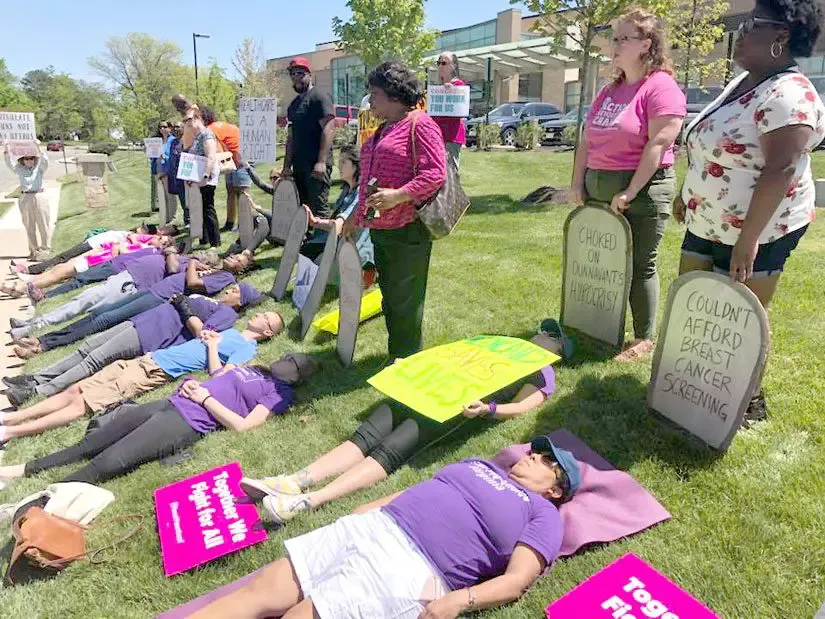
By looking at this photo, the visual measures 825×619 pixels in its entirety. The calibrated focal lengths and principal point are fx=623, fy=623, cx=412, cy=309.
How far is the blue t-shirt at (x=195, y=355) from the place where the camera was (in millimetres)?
4727

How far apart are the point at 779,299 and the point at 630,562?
337 cm

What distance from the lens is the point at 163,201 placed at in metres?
11.1

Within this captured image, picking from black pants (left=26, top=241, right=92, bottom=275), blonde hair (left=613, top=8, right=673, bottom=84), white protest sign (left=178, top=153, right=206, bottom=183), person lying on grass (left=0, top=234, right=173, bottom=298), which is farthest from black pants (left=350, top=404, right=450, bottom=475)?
black pants (left=26, top=241, right=92, bottom=275)

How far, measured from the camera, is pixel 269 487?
10.0ft

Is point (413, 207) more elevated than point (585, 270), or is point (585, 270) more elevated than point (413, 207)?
point (413, 207)

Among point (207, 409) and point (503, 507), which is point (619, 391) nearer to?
point (503, 507)

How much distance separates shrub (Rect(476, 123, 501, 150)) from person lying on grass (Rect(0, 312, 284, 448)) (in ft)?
52.4

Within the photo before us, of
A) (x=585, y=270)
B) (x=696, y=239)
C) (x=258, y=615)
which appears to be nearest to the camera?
(x=258, y=615)

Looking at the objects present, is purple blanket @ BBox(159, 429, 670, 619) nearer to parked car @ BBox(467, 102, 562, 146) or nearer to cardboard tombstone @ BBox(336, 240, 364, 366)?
cardboard tombstone @ BBox(336, 240, 364, 366)

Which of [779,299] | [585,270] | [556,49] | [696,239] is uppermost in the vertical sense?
[556,49]

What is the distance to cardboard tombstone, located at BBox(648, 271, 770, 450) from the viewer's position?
9.55 feet

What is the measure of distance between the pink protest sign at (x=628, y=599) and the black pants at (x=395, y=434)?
1.19 metres

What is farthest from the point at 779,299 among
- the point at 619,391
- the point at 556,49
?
the point at 556,49

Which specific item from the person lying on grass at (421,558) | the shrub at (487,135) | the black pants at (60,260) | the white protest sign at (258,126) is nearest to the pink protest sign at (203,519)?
the person lying on grass at (421,558)
